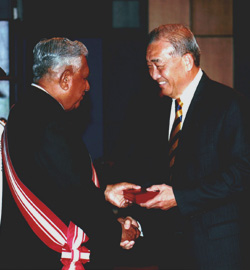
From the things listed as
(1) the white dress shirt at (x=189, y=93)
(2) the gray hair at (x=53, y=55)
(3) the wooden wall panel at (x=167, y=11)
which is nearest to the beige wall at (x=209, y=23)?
(3) the wooden wall panel at (x=167, y=11)

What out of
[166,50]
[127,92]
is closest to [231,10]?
[127,92]

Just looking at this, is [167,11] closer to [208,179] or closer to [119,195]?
[119,195]

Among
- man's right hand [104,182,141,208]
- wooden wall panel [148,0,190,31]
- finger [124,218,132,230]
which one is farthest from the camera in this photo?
wooden wall panel [148,0,190,31]

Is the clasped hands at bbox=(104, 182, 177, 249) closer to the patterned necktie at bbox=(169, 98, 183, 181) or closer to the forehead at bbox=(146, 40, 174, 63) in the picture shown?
the patterned necktie at bbox=(169, 98, 183, 181)

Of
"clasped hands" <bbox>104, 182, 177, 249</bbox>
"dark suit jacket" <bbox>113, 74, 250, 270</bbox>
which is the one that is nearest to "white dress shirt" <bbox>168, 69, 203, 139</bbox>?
"dark suit jacket" <bbox>113, 74, 250, 270</bbox>

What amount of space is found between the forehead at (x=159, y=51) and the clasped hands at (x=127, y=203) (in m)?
0.74

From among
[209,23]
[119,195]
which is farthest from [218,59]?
[119,195]

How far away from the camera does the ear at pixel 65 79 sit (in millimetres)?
1950

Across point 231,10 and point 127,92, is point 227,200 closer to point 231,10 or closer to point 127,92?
point 127,92

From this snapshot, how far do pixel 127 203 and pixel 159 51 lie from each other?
3.21ft

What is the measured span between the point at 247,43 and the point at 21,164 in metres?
4.03

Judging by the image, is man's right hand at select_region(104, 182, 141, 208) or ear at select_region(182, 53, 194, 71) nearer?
ear at select_region(182, 53, 194, 71)

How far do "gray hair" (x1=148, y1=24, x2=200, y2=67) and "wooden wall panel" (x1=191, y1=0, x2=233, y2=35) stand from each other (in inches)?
119

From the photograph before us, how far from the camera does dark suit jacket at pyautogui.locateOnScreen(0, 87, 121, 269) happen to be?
5.76 ft
